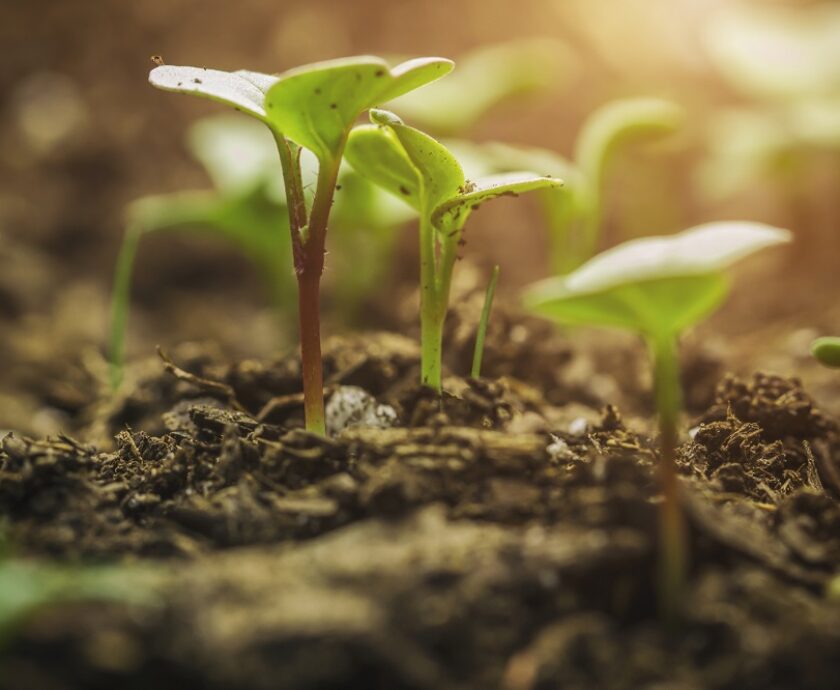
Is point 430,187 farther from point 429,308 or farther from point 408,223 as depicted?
point 408,223

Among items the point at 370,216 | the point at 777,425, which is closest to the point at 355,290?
the point at 370,216

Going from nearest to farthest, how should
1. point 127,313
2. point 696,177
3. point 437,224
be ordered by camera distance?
point 437,224, point 127,313, point 696,177

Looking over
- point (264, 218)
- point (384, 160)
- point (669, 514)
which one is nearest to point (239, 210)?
point (264, 218)

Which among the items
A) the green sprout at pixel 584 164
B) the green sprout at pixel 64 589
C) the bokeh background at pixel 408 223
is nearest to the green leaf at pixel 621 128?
the green sprout at pixel 584 164

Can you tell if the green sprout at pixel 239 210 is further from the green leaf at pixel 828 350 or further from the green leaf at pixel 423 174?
the green leaf at pixel 828 350

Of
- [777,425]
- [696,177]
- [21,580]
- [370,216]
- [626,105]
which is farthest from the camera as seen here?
[696,177]

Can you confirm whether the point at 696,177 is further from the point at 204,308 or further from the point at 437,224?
the point at 437,224
